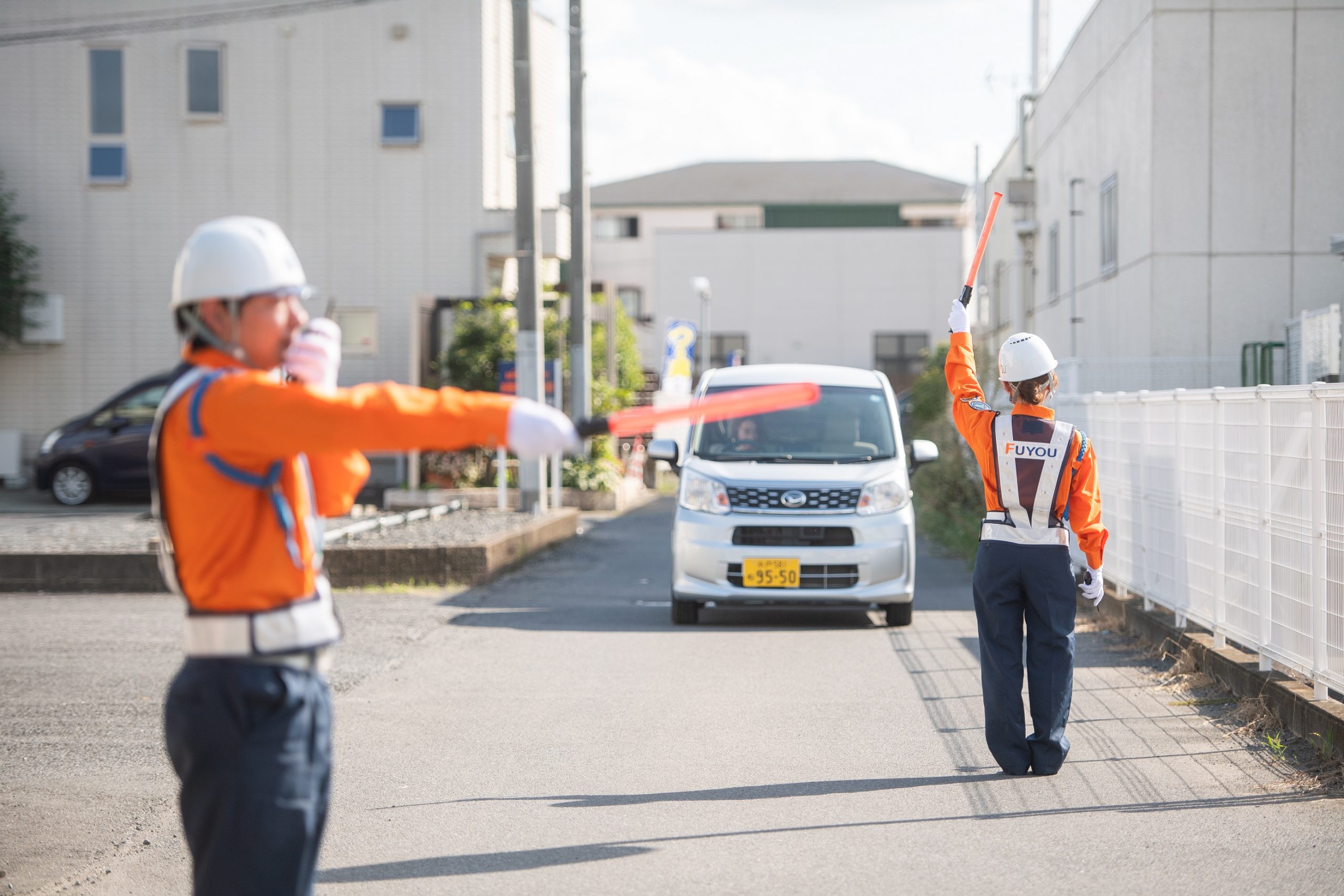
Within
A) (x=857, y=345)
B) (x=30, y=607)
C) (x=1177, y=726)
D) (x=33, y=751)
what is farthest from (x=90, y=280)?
(x=857, y=345)

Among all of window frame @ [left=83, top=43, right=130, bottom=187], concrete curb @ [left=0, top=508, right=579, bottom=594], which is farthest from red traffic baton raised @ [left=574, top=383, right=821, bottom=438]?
window frame @ [left=83, top=43, right=130, bottom=187]

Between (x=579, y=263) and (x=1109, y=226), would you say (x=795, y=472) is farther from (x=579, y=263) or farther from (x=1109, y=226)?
(x=579, y=263)

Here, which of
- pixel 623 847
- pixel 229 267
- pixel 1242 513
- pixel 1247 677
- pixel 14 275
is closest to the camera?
pixel 229 267

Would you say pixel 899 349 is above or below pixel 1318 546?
above

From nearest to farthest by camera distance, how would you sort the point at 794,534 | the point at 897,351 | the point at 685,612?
the point at 794,534 < the point at 685,612 < the point at 897,351

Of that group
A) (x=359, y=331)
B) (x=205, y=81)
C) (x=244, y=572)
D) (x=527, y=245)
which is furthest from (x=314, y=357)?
(x=205, y=81)

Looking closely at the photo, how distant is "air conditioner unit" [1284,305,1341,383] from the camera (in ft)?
44.2

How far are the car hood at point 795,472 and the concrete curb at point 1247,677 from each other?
205 centimetres

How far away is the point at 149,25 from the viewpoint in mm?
24812

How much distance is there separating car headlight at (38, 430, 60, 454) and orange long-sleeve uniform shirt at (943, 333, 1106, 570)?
61.4ft

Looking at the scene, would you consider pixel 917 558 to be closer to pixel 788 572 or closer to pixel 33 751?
pixel 788 572

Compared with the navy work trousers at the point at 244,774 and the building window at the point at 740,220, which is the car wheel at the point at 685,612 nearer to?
the navy work trousers at the point at 244,774

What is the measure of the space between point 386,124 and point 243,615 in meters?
23.2

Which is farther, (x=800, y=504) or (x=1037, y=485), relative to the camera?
(x=800, y=504)
